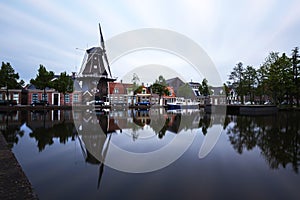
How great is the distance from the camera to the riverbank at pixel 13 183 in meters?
2.85

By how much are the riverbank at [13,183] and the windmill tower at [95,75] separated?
122ft

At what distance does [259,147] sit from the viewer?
6.51 meters

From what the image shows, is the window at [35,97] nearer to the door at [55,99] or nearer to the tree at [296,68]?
the door at [55,99]

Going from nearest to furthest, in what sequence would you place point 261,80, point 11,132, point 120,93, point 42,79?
point 11,132
point 42,79
point 261,80
point 120,93

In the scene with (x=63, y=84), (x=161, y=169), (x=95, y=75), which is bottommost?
(x=161, y=169)

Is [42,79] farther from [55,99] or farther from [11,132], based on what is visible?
[11,132]

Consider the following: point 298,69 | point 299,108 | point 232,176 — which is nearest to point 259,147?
point 232,176

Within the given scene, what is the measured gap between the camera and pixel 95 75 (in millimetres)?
44312

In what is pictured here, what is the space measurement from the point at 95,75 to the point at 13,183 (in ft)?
141

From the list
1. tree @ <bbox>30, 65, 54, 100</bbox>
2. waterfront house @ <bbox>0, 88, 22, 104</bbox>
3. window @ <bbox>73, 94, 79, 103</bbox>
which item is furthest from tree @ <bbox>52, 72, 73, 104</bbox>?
waterfront house @ <bbox>0, 88, 22, 104</bbox>

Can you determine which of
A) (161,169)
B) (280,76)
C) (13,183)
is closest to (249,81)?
(280,76)

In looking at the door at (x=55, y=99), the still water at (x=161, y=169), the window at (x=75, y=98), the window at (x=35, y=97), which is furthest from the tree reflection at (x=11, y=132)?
the window at (x=35, y=97)

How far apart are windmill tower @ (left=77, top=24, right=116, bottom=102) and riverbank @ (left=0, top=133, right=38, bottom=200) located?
122 feet

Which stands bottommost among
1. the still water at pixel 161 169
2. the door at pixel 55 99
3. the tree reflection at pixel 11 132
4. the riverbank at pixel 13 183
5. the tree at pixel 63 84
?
the tree reflection at pixel 11 132
